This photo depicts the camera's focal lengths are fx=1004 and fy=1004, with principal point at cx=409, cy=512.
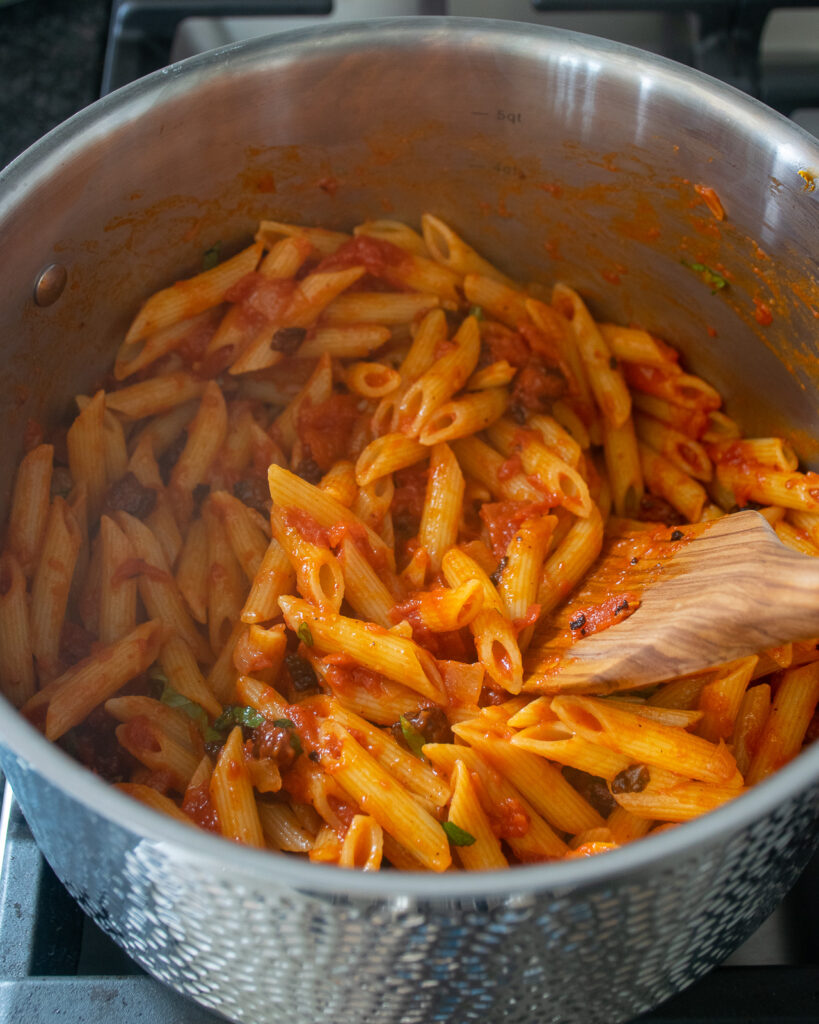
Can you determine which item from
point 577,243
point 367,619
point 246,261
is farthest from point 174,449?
point 577,243

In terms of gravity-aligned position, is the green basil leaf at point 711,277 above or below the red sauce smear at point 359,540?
above

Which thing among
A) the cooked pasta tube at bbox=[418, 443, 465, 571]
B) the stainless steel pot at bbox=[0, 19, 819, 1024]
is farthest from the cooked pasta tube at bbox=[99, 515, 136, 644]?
the cooked pasta tube at bbox=[418, 443, 465, 571]

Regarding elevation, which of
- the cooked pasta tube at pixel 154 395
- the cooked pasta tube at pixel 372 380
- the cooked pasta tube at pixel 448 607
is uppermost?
the cooked pasta tube at pixel 154 395

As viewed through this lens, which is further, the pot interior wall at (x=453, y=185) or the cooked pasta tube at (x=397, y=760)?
the pot interior wall at (x=453, y=185)

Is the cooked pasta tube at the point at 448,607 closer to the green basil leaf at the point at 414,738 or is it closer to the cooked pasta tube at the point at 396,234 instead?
the green basil leaf at the point at 414,738

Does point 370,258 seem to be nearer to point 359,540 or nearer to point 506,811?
point 359,540

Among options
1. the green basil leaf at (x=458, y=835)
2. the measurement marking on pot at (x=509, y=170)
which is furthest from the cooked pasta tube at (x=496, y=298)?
the green basil leaf at (x=458, y=835)
